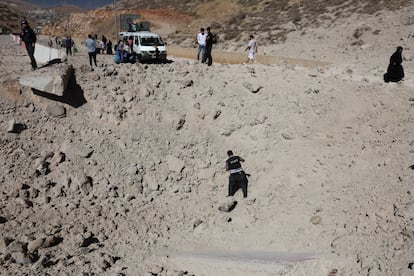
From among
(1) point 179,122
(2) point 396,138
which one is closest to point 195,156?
(1) point 179,122

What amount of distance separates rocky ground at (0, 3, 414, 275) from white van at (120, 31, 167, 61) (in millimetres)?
5650

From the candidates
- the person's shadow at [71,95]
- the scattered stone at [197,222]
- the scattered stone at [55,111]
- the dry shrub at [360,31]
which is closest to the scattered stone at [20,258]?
the scattered stone at [197,222]

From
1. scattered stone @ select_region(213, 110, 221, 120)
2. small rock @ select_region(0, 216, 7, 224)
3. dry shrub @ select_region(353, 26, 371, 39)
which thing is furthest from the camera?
dry shrub @ select_region(353, 26, 371, 39)

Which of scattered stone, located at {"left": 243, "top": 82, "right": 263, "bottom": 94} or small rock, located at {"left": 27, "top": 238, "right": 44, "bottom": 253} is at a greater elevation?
scattered stone, located at {"left": 243, "top": 82, "right": 263, "bottom": 94}

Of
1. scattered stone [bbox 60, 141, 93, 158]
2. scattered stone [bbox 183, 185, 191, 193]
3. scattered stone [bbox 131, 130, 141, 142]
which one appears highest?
scattered stone [bbox 131, 130, 141, 142]

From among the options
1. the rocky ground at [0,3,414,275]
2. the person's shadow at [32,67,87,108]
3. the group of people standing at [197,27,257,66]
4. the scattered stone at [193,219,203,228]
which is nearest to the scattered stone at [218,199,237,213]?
the rocky ground at [0,3,414,275]

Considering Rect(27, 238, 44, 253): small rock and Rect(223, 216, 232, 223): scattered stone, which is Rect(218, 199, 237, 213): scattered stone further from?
Rect(27, 238, 44, 253): small rock

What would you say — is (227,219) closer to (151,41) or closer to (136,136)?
(136,136)

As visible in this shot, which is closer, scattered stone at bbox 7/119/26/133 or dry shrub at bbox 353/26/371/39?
scattered stone at bbox 7/119/26/133

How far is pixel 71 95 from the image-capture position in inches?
468

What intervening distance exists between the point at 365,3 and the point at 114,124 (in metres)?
25.7

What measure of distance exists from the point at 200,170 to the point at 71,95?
489 centimetres

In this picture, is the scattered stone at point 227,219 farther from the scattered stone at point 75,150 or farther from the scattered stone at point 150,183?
the scattered stone at point 75,150

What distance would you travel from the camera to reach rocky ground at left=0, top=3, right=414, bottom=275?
7.85 meters
